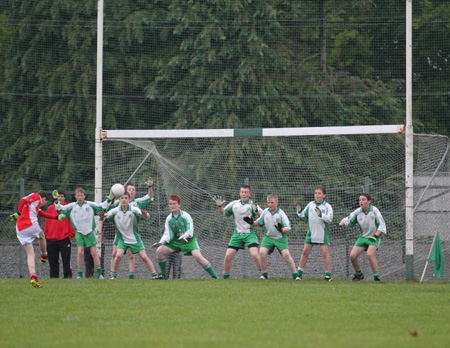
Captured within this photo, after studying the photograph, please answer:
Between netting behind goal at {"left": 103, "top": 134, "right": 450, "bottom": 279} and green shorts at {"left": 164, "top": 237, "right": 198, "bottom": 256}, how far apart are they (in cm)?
161

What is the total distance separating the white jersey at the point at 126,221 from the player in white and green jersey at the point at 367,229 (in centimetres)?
388

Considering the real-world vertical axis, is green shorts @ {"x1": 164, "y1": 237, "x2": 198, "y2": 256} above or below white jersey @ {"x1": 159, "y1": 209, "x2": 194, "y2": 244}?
below

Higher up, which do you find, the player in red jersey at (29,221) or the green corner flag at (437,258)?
the player in red jersey at (29,221)

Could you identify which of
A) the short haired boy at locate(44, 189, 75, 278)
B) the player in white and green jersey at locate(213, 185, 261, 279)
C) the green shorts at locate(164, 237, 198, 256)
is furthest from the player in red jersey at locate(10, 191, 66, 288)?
the player in white and green jersey at locate(213, 185, 261, 279)

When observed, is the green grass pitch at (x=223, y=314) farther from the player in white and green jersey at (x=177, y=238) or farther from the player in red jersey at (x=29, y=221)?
the player in white and green jersey at (x=177, y=238)

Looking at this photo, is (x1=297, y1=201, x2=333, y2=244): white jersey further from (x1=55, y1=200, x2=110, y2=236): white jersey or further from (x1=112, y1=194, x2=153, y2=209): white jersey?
(x1=55, y1=200, x2=110, y2=236): white jersey

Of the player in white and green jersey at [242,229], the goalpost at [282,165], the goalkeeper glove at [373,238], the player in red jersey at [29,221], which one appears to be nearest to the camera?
the player in red jersey at [29,221]

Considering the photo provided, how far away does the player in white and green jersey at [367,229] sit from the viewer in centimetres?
1268

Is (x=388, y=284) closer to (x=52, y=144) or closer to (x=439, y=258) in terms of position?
(x=439, y=258)

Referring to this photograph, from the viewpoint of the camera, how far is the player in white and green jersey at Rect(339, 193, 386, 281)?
1268cm

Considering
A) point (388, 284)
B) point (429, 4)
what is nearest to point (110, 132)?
point (388, 284)

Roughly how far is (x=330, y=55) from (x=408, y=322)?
1841cm

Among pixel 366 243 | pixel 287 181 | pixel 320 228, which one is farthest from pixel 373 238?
pixel 287 181

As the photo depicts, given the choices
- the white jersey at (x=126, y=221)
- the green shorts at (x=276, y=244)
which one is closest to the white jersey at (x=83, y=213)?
the white jersey at (x=126, y=221)
